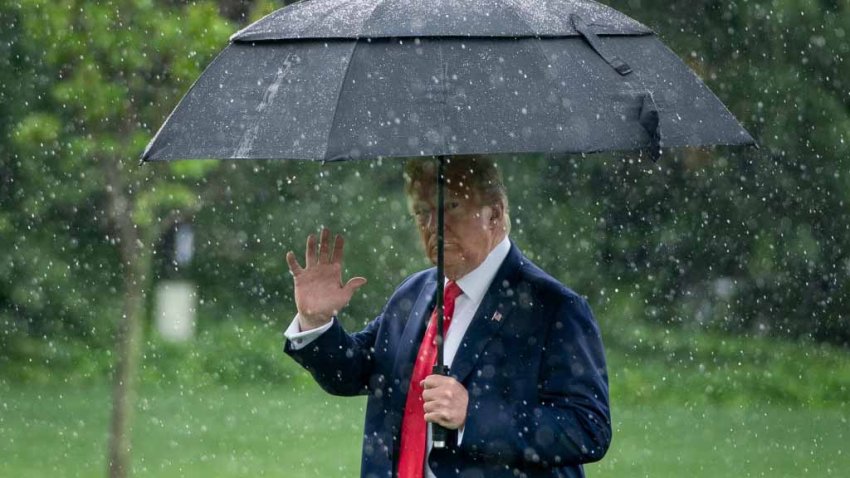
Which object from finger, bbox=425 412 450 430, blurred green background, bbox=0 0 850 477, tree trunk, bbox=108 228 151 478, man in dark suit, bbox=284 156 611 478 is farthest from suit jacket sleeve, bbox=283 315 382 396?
blurred green background, bbox=0 0 850 477

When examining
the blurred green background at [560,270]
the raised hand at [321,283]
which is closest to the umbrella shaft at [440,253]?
the raised hand at [321,283]

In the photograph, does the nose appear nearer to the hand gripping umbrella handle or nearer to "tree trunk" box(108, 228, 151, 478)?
the hand gripping umbrella handle

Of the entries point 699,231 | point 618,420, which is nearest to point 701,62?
point 699,231

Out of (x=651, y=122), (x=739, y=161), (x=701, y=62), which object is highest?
(x=651, y=122)

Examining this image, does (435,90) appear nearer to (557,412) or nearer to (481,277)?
(481,277)

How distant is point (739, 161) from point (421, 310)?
930 centimetres

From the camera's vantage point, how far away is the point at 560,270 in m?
13.3

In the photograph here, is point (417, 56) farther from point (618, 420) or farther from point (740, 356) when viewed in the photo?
point (740, 356)

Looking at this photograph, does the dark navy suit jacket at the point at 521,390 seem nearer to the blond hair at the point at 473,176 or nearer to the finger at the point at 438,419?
the finger at the point at 438,419

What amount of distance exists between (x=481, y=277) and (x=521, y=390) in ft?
1.03

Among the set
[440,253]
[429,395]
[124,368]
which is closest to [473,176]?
[440,253]

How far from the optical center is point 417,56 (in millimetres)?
3365

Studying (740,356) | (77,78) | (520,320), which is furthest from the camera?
(740,356)

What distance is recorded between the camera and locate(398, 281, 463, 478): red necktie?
145 inches
